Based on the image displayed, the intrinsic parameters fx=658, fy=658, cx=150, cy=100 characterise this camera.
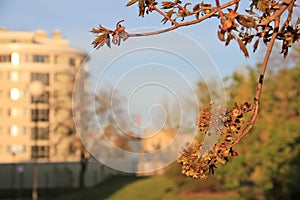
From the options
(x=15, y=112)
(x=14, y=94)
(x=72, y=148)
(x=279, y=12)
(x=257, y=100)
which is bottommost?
(x=72, y=148)

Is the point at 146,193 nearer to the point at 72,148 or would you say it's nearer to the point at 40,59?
the point at 72,148

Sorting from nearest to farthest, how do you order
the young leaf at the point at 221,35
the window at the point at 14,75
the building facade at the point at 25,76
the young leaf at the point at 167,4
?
the young leaf at the point at 221,35 < the young leaf at the point at 167,4 < the building facade at the point at 25,76 < the window at the point at 14,75

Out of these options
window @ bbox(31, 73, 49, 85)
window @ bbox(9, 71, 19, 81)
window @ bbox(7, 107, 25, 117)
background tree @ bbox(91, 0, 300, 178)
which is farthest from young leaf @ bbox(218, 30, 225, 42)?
window @ bbox(7, 107, 25, 117)

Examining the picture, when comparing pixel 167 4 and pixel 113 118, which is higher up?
pixel 167 4

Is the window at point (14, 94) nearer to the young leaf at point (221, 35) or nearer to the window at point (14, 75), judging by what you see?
the window at point (14, 75)

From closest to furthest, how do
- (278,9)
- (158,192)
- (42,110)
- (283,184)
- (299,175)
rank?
(278,9) < (299,175) < (283,184) < (158,192) < (42,110)

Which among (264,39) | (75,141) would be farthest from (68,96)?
(264,39)

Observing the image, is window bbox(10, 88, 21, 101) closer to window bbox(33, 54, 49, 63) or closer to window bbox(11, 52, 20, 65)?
window bbox(11, 52, 20, 65)

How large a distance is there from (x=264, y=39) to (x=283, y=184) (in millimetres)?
17387

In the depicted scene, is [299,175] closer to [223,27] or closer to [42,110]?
[223,27]

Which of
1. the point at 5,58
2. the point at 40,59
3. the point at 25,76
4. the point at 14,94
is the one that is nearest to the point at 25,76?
the point at 25,76

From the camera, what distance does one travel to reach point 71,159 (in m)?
42.2

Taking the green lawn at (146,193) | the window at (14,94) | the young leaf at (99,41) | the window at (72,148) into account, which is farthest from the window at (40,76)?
the young leaf at (99,41)

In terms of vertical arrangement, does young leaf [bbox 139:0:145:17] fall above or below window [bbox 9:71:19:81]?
below
